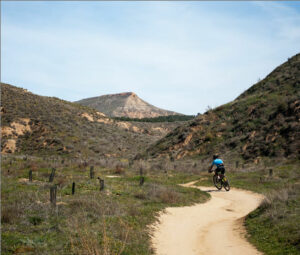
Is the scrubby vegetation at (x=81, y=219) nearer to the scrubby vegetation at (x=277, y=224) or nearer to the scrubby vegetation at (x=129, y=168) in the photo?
the scrubby vegetation at (x=129, y=168)

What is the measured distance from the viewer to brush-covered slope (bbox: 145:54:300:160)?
108 ft

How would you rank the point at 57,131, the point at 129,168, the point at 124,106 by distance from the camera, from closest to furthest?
the point at 129,168
the point at 57,131
the point at 124,106

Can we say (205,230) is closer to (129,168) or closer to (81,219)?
(81,219)

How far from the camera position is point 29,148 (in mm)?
50750

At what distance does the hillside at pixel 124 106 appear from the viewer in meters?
122

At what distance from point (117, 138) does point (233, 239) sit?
55.2 metres

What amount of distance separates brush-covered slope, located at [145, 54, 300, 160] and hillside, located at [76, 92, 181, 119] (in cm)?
7232

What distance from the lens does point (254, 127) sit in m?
38.1

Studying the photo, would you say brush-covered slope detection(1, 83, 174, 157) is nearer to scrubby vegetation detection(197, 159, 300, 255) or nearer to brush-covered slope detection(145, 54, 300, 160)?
brush-covered slope detection(145, 54, 300, 160)

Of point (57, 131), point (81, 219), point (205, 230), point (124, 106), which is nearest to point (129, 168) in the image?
point (205, 230)

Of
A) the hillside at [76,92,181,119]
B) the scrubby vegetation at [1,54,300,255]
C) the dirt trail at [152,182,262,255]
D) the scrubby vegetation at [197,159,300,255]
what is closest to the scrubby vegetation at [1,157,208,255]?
the scrubby vegetation at [1,54,300,255]

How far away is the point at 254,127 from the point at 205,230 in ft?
97.9

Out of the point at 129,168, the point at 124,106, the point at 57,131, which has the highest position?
the point at 124,106

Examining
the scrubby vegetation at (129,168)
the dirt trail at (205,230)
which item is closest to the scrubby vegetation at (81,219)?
the scrubby vegetation at (129,168)
